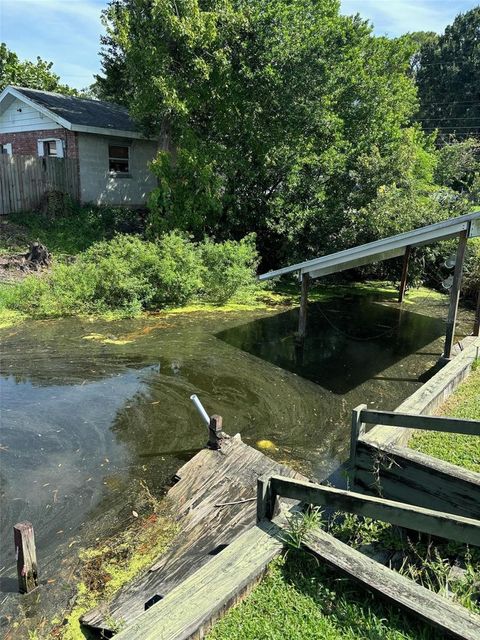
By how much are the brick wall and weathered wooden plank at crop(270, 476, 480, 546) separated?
18.7 metres

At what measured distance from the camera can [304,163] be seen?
16484mm

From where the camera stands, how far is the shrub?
45.9 feet

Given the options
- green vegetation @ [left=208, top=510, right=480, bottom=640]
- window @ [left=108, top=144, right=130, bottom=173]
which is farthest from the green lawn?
window @ [left=108, top=144, right=130, bottom=173]

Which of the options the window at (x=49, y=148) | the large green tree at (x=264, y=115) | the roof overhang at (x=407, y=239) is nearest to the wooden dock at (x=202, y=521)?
the roof overhang at (x=407, y=239)

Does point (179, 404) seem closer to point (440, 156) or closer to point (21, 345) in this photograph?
point (21, 345)

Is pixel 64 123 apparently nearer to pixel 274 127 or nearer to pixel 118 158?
pixel 118 158

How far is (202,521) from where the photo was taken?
15.4 ft

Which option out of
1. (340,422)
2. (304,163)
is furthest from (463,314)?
(340,422)

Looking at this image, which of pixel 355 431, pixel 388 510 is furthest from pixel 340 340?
pixel 388 510

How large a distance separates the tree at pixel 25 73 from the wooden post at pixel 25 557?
33031 millimetres

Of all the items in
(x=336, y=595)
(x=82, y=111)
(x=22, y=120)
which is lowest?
(x=336, y=595)

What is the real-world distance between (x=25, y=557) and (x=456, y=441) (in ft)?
→ 14.4

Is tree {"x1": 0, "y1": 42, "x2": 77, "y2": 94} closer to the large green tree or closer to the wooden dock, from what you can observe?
the large green tree

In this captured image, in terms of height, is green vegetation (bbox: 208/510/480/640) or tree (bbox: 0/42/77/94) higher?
tree (bbox: 0/42/77/94)
